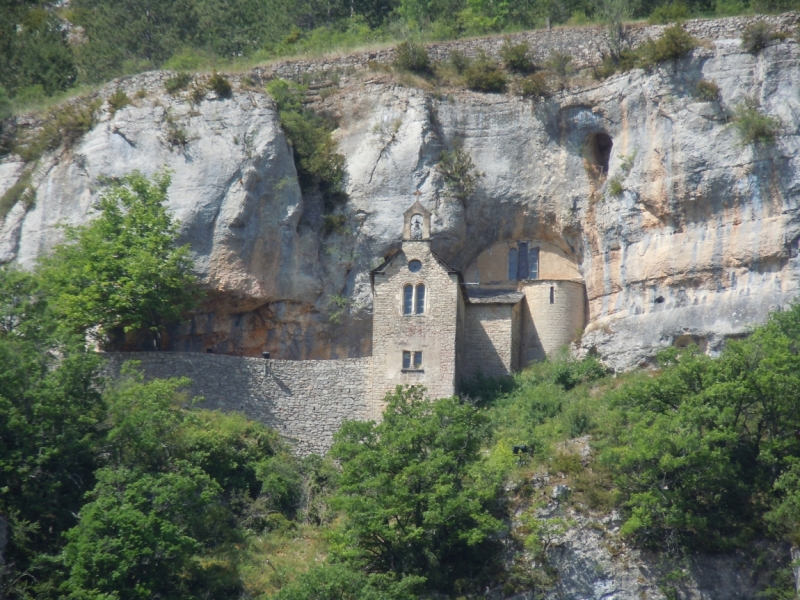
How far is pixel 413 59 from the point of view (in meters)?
50.4

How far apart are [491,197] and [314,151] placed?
700cm

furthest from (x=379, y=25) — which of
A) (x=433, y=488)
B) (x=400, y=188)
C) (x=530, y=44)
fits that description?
(x=433, y=488)

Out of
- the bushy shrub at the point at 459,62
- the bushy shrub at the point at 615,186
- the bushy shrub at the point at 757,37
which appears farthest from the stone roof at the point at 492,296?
the bushy shrub at the point at 757,37

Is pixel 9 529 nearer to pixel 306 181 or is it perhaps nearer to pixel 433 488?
pixel 433 488

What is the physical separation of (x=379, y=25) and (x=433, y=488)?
33.7 meters

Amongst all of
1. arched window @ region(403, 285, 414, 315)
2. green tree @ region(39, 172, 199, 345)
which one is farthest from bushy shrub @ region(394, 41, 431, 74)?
green tree @ region(39, 172, 199, 345)

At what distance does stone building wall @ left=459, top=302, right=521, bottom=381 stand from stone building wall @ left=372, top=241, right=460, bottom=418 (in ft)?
6.78

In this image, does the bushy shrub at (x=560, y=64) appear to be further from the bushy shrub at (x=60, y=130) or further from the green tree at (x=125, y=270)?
the bushy shrub at (x=60, y=130)

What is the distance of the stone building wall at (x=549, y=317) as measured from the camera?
1820 inches

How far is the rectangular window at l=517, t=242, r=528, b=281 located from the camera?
158ft

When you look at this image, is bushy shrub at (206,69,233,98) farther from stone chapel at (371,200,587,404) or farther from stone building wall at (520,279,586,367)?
stone building wall at (520,279,586,367)

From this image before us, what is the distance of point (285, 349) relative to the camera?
4625 cm

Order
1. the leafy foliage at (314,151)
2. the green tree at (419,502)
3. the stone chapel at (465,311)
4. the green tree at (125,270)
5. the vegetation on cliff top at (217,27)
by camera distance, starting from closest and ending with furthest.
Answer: the green tree at (419,502) → the green tree at (125,270) → the stone chapel at (465,311) → the leafy foliage at (314,151) → the vegetation on cliff top at (217,27)

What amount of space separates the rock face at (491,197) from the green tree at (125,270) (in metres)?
1.67
